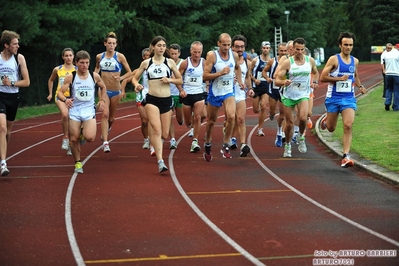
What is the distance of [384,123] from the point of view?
2111cm

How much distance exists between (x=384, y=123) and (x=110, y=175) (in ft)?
31.6

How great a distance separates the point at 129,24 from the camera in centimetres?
3984

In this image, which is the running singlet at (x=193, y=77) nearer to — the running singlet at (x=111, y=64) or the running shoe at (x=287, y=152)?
the running singlet at (x=111, y=64)

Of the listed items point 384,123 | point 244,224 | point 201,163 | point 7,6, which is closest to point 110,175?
point 201,163

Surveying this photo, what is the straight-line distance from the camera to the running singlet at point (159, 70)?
13.6m

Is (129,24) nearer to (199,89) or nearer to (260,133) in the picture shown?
(260,133)

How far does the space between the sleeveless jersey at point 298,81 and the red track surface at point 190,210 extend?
3.61 feet

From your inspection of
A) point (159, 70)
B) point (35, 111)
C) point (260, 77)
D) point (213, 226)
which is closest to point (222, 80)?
point (159, 70)

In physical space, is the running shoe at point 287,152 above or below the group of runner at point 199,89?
below

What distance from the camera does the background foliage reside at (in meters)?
29.1

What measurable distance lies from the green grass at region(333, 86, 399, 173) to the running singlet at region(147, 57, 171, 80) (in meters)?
3.55

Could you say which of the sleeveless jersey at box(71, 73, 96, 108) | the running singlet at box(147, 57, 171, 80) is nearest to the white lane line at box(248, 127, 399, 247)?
the running singlet at box(147, 57, 171, 80)

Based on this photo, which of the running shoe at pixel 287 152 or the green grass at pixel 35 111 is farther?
the green grass at pixel 35 111

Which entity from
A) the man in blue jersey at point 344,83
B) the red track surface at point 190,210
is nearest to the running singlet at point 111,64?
the red track surface at point 190,210
